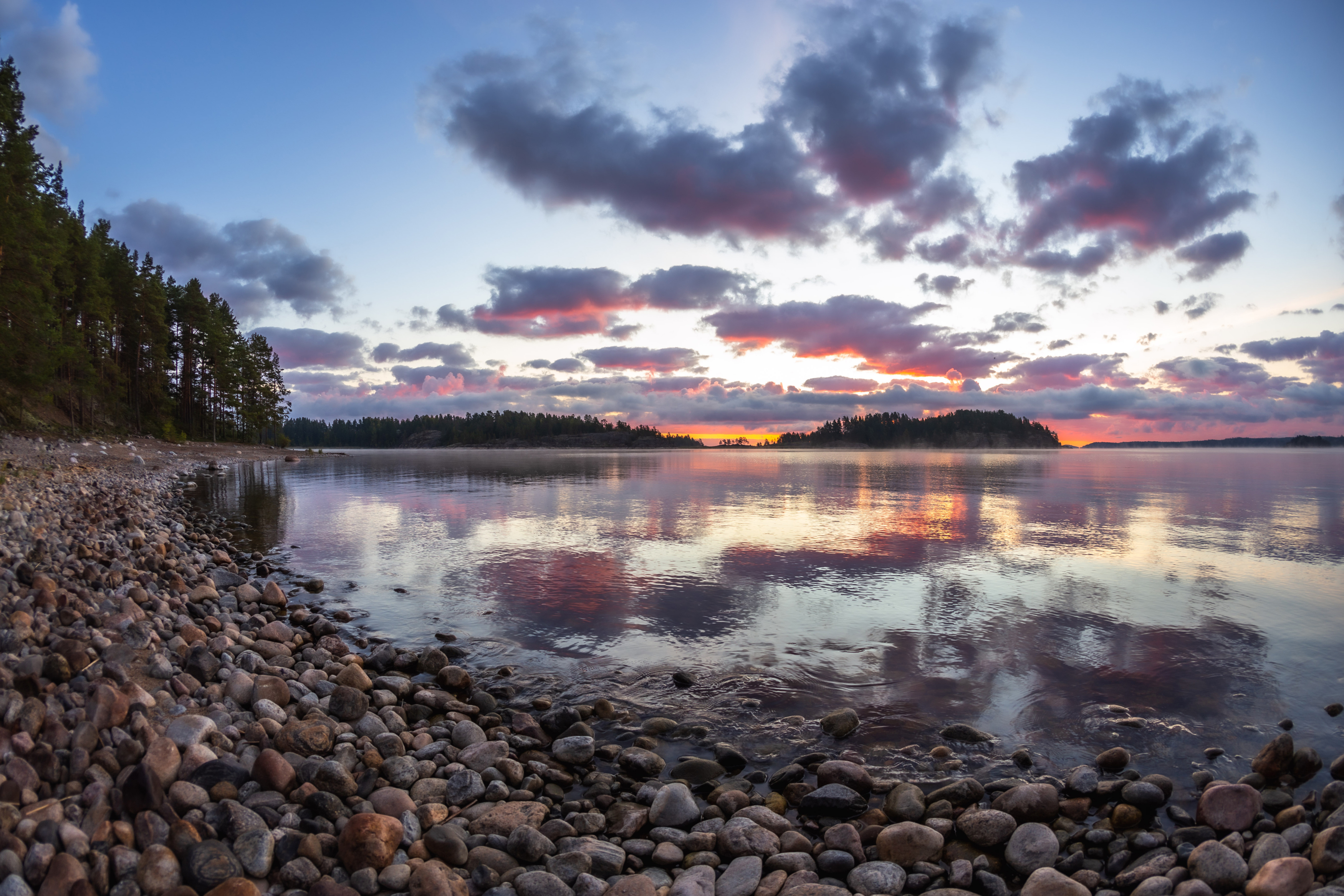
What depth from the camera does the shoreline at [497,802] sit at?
4578mm

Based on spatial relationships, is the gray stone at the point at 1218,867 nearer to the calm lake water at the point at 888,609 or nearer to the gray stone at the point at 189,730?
the calm lake water at the point at 888,609

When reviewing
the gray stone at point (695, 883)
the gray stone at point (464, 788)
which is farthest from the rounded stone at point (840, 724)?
the gray stone at point (464, 788)

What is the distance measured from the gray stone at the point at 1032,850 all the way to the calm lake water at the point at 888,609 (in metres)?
1.74

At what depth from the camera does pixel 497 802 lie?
5.86 meters

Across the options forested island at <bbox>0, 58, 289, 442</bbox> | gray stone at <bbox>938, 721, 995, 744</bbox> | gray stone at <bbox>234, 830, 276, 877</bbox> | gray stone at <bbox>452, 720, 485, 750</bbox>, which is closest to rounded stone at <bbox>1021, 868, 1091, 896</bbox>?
gray stone at <bbox>938, 721, 995, 744</bbox>

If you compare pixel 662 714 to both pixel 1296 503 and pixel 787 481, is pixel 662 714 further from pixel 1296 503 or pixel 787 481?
pixel 787 481

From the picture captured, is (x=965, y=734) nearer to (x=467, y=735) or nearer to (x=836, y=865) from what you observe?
(x=836, y=865)

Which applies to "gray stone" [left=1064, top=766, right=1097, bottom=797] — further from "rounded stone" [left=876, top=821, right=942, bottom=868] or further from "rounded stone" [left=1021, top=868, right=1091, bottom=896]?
"rounded stone" [left=876, top=821, right=942, bottom=868]

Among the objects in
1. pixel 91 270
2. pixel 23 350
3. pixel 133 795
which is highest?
pixel 91 270

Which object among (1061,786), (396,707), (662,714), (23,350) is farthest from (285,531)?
(23,350)

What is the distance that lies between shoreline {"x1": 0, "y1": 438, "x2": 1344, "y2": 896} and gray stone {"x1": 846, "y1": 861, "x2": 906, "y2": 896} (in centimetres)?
2

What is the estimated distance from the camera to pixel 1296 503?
32000 mm

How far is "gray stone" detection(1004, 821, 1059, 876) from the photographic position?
511cm

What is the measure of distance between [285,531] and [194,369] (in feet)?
272
